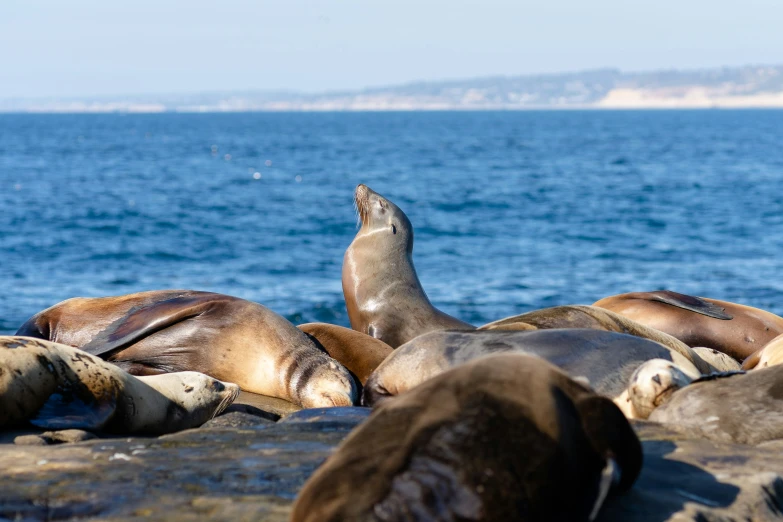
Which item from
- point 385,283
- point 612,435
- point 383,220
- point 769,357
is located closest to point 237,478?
point 612,435

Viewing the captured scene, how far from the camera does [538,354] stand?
5176 mm

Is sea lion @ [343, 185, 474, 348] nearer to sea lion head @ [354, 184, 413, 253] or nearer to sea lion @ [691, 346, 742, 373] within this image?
sea lion head @ [354, 184, 413, 253]

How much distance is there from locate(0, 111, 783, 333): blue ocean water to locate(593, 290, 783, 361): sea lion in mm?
4531

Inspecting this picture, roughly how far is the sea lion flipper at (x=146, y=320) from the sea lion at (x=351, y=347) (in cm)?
73

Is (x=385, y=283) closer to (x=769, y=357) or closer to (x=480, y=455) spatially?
(x=769, y=357)

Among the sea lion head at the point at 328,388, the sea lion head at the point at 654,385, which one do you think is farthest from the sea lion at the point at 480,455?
the sea lion head at the point at 328,388

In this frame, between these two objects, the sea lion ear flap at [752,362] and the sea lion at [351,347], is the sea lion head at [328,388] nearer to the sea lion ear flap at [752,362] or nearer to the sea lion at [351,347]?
the sea lion at [351,347]

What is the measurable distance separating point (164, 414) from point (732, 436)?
2.75 meters

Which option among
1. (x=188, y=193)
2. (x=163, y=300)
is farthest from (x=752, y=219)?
(x=163, y=300)

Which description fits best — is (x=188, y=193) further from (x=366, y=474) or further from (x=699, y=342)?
(x=366, y=474)

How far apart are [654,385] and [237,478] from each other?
7.20 ft

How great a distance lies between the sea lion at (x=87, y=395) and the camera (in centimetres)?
454

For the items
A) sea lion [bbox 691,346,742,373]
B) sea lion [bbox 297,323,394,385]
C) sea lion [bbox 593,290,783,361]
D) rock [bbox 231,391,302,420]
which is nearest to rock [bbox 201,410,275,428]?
rock [bbox 231,391,302,420]

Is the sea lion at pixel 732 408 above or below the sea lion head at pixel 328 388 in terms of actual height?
above
